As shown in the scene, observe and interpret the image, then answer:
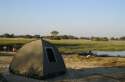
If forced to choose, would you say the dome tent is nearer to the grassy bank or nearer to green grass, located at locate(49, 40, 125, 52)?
the grassy bank

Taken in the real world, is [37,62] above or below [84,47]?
above

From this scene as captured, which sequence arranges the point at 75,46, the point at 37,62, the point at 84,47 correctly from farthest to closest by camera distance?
the point at 75,46
the point at 84,47
the point at 37,62

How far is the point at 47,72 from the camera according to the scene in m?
18.2

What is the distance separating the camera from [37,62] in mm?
18266

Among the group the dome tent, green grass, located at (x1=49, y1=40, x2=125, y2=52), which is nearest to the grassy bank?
green grass, located at (x1=49, y1=40, x2=125, y2=52)

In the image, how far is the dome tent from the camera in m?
18.1

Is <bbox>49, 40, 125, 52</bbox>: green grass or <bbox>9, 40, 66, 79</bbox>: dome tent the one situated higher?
<bbox>9, 40, 66, 79</bbox>: dome tent

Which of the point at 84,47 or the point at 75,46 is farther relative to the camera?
the point at 75,46

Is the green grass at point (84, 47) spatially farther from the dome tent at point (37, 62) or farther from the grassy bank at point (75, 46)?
the dome tent at point (37, 62)

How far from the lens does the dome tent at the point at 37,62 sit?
1806 cm

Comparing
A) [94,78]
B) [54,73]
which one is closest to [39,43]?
[54,73]

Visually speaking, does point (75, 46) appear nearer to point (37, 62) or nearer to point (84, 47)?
point (84, 47)

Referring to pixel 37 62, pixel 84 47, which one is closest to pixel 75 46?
pixel 84 47

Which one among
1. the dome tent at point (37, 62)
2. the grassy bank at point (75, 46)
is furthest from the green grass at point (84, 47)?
the dome tent at point (37, 62)
